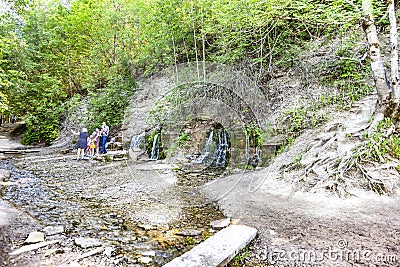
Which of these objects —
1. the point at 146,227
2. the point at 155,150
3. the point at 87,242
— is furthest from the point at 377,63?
the point at 155,150

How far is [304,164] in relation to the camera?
525 centimetres

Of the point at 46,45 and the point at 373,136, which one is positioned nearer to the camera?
the point at 373,136

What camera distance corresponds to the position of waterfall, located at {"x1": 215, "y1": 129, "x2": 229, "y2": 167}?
315 inches

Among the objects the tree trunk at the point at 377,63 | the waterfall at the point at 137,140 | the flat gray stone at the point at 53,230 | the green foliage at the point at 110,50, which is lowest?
the flat gray stone at the point at 53,230

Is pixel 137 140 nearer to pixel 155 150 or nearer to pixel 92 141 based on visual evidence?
pixel 155 150

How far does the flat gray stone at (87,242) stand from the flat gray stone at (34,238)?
1.37 feet

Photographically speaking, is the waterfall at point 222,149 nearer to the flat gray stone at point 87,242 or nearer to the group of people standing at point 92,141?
the flat gray stone at point 87,242

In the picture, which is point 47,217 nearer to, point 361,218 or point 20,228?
point 20,228

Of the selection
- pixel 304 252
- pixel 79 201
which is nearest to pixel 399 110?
pixel 304 252

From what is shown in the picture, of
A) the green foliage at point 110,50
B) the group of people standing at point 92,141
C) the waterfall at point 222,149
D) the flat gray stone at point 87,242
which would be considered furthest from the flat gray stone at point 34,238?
the group of people standing at point 92,141

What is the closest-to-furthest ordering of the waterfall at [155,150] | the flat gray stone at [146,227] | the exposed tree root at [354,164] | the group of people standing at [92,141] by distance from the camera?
the flat gray stone at [146,227] < the exposed tree root at [354,164] < the waterfall at [155,150] < the group of people standing at [92,141]

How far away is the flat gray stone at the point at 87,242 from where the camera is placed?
3.09 metres

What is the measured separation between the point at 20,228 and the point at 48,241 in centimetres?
64

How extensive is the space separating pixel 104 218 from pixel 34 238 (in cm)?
102
